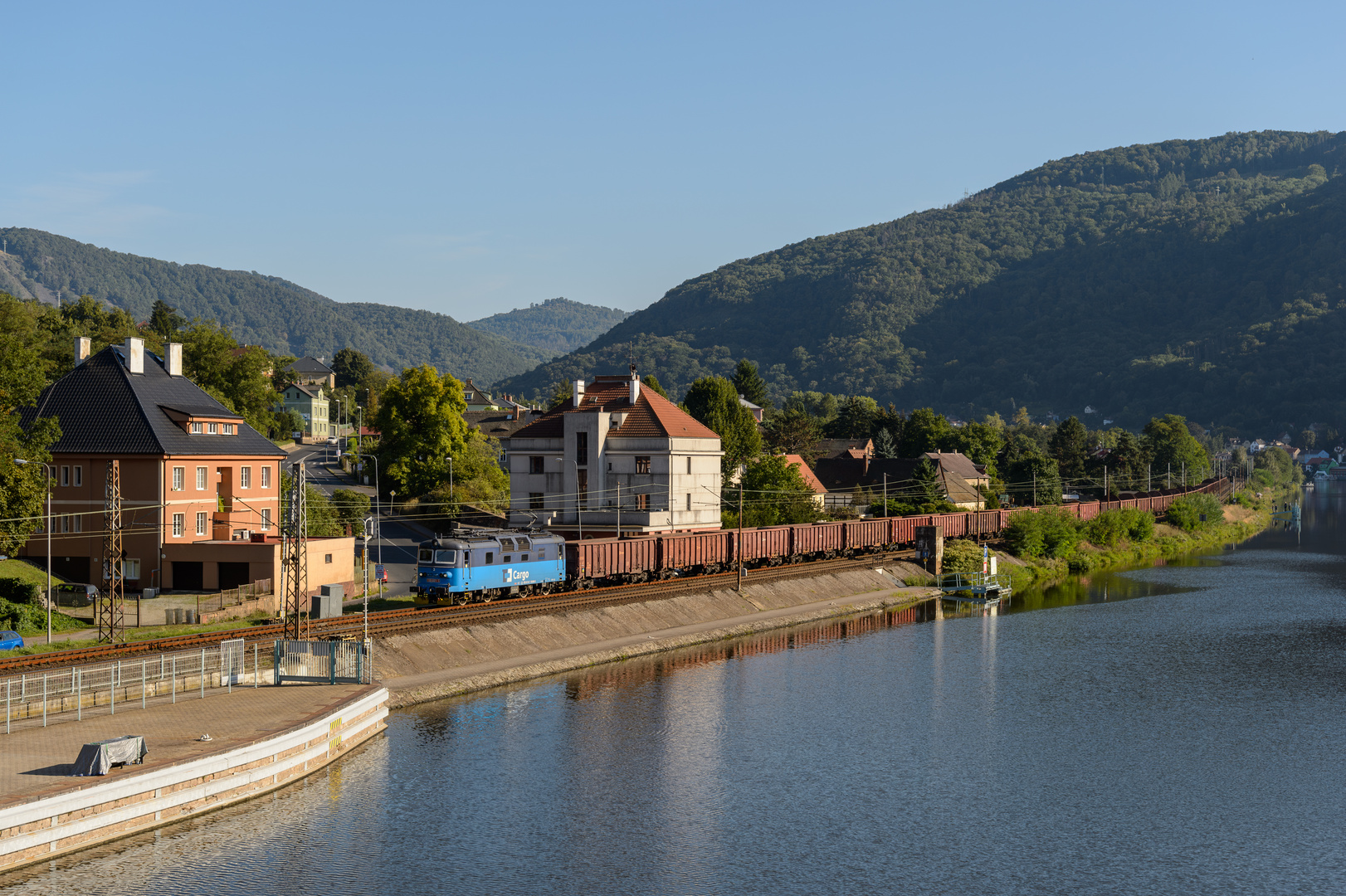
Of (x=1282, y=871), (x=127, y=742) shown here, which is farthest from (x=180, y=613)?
(x=1282, y=871)

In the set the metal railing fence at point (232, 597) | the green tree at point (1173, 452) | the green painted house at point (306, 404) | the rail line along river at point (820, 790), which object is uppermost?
the green painted house at point (306, 404)

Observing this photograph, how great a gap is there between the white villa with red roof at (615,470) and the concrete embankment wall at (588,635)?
1490 cm

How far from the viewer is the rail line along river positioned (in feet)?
93.0

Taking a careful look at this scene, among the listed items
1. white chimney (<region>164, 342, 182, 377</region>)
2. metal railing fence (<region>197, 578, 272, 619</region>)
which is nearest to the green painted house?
white chimney (<region>164, 342, 182, 377</region>)

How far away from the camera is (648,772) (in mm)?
37000

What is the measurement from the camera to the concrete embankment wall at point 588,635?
4722cm

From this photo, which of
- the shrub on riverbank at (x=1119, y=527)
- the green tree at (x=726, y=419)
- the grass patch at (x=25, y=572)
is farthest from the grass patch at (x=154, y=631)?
the shrub on riverbank at (x=1119, y=527)

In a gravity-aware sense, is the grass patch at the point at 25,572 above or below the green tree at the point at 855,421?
below

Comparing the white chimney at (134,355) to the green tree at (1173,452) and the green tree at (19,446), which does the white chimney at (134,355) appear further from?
the green tree at (1173,452)

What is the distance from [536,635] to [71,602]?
→ 934 inches

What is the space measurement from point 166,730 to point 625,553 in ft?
131

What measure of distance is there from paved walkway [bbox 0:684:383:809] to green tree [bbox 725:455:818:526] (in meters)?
62.7

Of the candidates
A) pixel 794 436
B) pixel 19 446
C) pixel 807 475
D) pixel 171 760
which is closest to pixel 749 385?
pixel 794 436

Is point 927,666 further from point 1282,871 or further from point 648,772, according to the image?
point 1282,871
